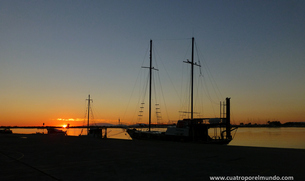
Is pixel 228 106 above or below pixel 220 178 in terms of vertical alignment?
above

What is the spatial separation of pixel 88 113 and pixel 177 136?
62.2 m

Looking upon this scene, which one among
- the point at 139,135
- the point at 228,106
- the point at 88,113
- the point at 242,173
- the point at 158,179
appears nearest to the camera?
the point at 158,179

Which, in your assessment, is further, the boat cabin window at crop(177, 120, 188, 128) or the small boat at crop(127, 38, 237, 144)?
the boat cabin window at crop(177, 120, 188, 128)

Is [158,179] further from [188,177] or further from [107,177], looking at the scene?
[107,177]

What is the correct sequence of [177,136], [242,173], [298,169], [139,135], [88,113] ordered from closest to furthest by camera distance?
[242,173], [298,169], [177,136], [139,135], [88,113]

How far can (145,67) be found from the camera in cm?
5794

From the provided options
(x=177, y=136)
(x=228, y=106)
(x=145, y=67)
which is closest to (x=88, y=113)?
(x=145, y=67)

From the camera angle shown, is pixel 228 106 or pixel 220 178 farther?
pixel 228 106

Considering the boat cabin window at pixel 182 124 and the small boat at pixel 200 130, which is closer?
the small boat at pixel 200 130

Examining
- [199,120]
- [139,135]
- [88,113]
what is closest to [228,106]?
[199,120]

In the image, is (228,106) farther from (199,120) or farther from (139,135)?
(139,135)

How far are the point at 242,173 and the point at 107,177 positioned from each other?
6.02 m

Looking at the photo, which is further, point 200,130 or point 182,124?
point 182,124

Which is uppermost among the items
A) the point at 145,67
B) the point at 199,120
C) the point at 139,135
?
the point at 145,67
